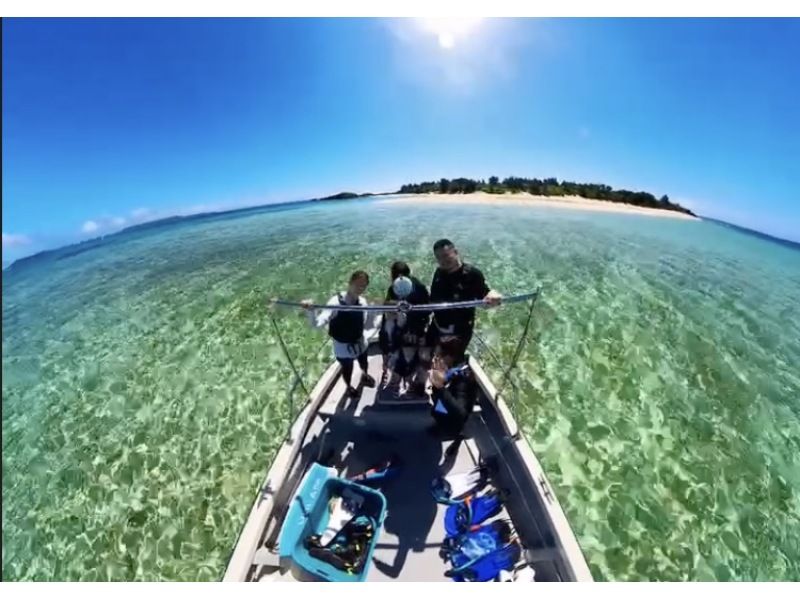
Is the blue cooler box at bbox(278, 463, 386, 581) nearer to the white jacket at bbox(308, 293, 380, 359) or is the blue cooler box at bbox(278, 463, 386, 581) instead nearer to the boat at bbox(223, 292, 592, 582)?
the boat at bbox(223, 292, 592, 582)

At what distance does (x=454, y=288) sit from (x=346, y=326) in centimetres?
149

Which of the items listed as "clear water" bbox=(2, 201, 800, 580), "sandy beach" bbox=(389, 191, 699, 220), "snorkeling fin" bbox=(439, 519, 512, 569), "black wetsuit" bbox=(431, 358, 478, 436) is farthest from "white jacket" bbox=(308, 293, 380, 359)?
"sandy beach" bbox=(389, 191, 699, 220)

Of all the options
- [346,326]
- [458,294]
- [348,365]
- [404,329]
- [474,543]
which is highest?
[458,294]

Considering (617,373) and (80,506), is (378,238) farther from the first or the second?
(80,506)

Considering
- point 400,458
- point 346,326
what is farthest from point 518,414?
point 346,326

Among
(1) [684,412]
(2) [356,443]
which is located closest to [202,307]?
(2) [356,443]

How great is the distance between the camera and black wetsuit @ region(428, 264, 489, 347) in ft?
15.2

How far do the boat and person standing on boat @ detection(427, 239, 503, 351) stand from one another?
4.15 feet

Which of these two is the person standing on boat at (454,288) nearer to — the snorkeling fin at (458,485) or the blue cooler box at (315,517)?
the snorkeling fin at (458,485)

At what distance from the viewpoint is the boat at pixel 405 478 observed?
146 inches

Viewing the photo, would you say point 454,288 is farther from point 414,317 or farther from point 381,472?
point 381,472

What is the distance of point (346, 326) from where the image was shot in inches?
201

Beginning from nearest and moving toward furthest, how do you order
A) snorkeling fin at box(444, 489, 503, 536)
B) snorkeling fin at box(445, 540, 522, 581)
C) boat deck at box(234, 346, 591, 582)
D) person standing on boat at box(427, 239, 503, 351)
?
boat deck at box(234, 346, 591, 582)
snorkeling fin at box(445, 540, 522, 581)
snorkeling fin at box(444, 489, 503, 536)
person standing on boat at box(427, 239, 503, 351)

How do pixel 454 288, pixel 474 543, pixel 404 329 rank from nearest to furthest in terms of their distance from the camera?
pixel 474 543
pixel 454 288
pixel 404 329
